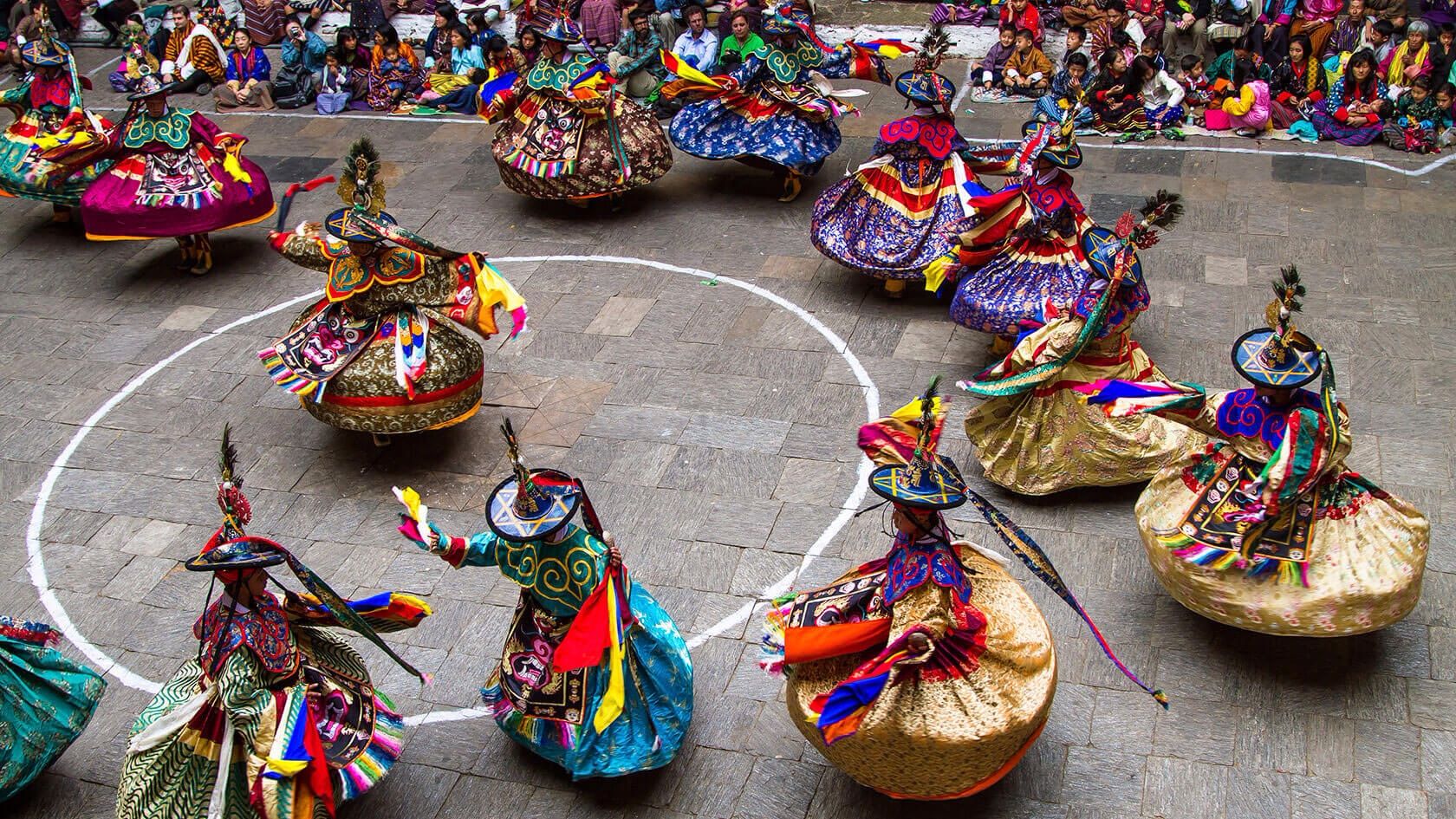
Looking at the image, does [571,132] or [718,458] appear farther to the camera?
[571,132]

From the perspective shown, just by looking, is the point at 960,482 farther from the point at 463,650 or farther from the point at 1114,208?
the point at 1114,208

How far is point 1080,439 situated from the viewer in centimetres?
672

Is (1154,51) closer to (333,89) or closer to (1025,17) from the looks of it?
(1025,17)

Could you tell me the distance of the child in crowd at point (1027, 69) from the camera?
1205 cm

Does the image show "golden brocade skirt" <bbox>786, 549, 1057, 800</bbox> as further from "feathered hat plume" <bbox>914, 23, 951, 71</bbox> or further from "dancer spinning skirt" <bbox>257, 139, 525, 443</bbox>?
"feathered hat plume" <bbox>914, 23, 951, 71</bbox>

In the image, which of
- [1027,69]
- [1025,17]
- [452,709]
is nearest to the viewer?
[452,709]

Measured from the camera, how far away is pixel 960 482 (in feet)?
15.3

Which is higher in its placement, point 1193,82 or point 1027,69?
point 1193,82

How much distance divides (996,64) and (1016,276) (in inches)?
206

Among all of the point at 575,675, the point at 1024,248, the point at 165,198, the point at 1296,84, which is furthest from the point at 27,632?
the point at 1296,84

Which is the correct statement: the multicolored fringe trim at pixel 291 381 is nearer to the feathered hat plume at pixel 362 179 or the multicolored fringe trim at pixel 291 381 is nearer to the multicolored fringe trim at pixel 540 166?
the feathered hat plume at pixel 362 179

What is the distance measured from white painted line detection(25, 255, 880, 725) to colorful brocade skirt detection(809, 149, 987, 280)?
51 centimetres

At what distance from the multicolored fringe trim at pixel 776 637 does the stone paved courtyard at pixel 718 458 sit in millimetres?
663

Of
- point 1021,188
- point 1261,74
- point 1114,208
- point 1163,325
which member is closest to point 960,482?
point 1021,188
